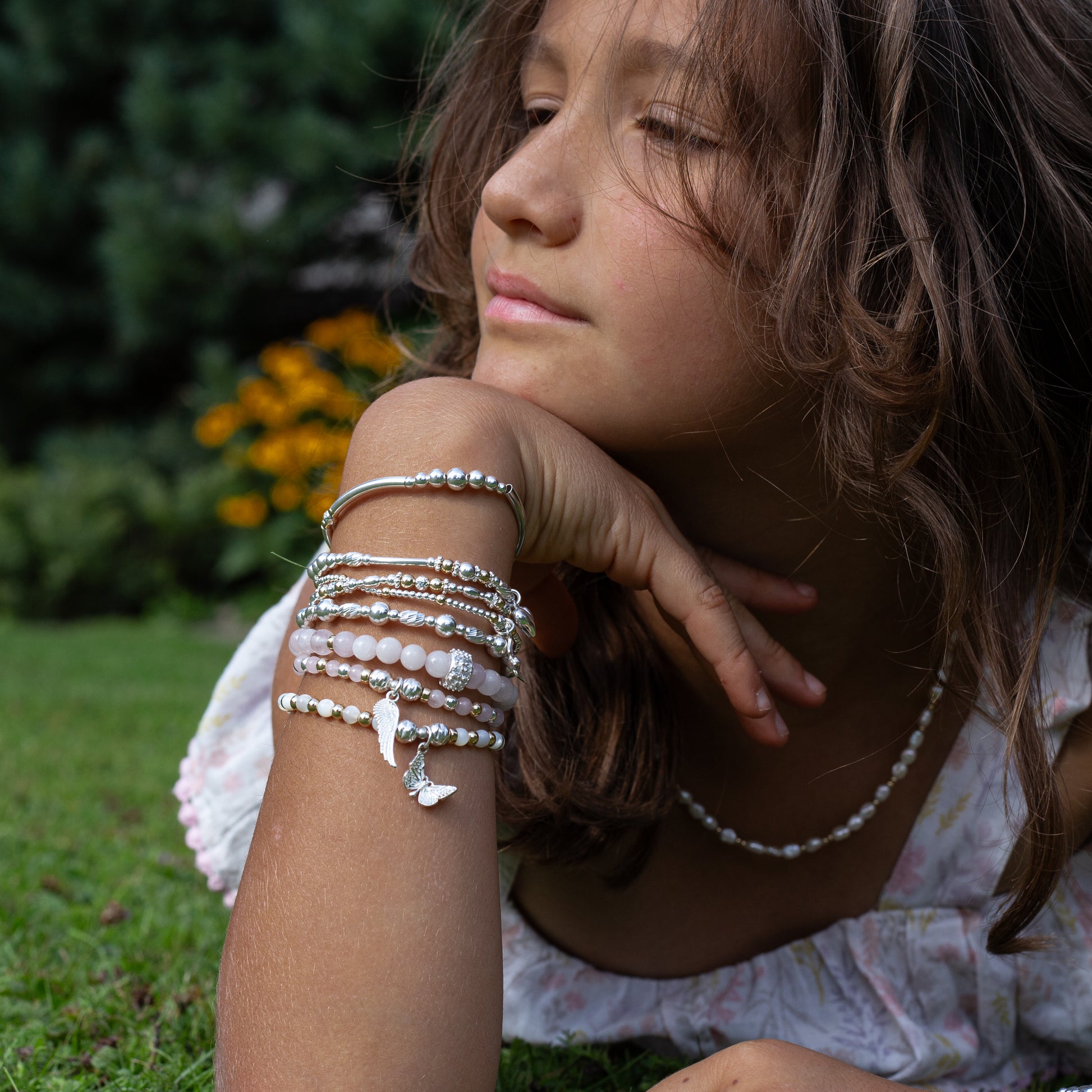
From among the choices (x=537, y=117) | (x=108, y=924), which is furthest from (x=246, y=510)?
Answer: (x=537, y=117)

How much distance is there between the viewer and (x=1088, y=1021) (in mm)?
1809

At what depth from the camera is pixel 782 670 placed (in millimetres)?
1635

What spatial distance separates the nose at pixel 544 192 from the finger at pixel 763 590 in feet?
1.76

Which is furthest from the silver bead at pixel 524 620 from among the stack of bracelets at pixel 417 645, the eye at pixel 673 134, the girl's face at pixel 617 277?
the eye at pixel 673 134

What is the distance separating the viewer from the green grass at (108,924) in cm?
162

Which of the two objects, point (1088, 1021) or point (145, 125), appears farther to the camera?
point (145, 125)

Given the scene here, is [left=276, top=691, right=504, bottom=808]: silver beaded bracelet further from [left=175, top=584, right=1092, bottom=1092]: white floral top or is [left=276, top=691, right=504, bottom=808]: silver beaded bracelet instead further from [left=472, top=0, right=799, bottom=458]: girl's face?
[left=175, top=584, right=1092, bottom=1092]: white floral top

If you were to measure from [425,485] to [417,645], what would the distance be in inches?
7.6

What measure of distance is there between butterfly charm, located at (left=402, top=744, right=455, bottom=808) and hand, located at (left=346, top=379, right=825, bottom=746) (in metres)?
0.36

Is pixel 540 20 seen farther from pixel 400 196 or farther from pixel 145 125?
pixel 145 125

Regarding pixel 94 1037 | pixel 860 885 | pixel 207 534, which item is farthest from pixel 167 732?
pixel 207 534

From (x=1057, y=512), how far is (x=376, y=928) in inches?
45.5

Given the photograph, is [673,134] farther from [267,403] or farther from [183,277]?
[183,277]

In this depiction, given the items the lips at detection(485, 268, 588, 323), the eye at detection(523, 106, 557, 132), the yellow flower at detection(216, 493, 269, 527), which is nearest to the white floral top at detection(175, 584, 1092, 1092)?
the lips at detection(485, 268, 588, 323)
